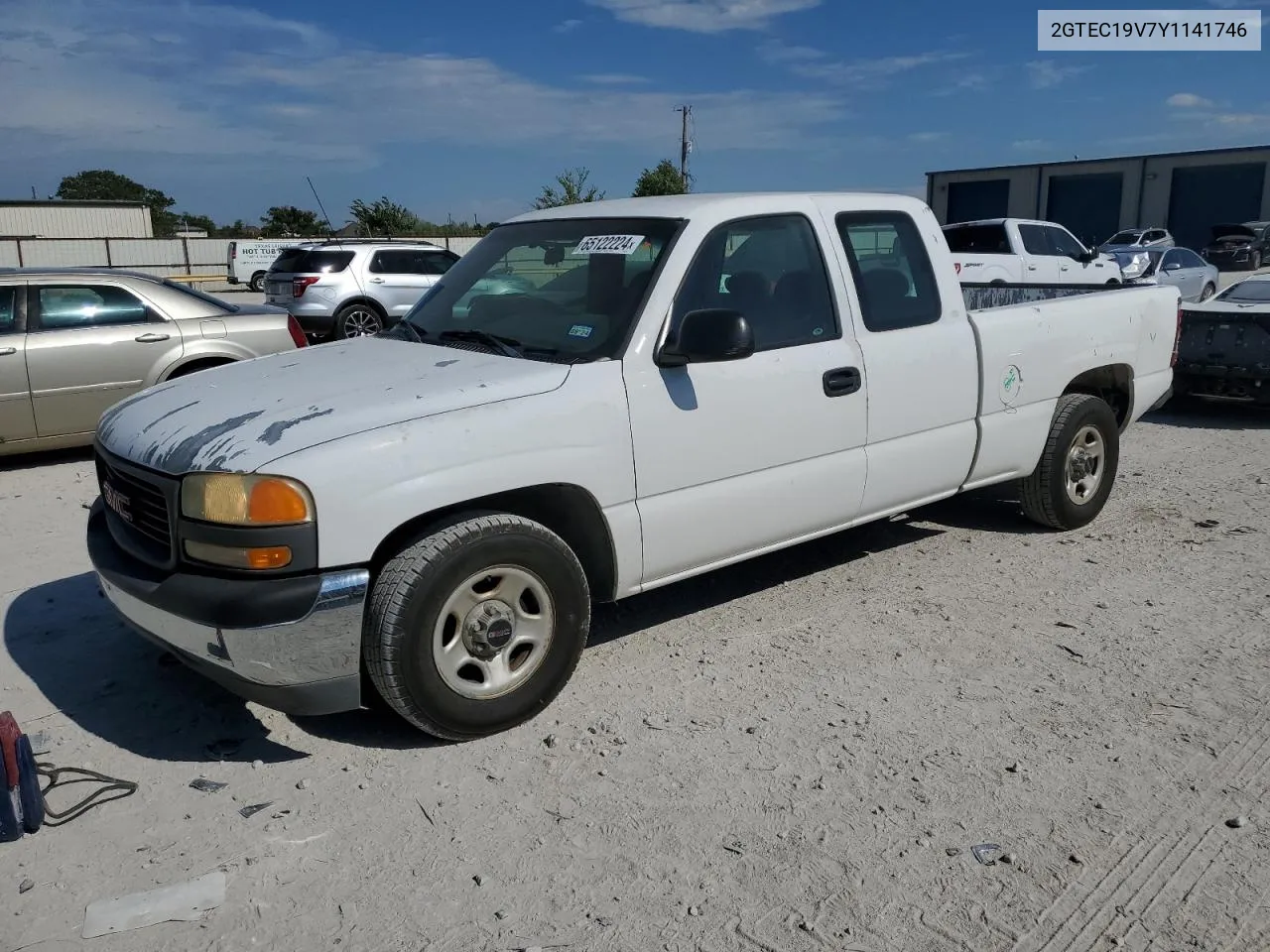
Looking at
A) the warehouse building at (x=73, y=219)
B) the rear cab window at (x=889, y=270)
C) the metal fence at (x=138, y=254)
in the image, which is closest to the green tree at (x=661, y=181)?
the metal fence at (x=138, y=254)

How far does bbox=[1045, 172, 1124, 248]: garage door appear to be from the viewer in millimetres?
50875

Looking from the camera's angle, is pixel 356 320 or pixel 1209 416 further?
pixel 356 320

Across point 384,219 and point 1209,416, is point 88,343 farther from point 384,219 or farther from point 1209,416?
point 384,219

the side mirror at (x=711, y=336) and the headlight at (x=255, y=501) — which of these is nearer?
the headlight at (x=255, y=501)

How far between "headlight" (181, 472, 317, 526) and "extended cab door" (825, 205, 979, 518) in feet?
8.43

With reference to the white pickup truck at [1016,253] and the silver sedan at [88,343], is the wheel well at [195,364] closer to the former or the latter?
the silver sedan at [88,343]

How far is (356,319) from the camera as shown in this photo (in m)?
16.0

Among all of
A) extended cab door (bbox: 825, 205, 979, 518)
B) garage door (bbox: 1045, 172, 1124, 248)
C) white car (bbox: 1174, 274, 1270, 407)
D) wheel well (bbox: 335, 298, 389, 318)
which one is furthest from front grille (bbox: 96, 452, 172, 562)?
garage door (bbox: 1045, 172, 1124, 248)

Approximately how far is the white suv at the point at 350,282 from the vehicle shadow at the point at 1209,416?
1013 cm

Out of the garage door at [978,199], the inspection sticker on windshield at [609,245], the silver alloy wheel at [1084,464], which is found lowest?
the silver alloy wheel at [1084,464]

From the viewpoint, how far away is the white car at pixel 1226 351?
931 centimetres

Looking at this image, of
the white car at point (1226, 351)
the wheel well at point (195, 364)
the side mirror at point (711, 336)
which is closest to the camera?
the side mirror at point (711, 336)

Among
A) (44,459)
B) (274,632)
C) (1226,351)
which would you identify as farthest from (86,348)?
(1226,351)

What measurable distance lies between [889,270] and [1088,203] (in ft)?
174
